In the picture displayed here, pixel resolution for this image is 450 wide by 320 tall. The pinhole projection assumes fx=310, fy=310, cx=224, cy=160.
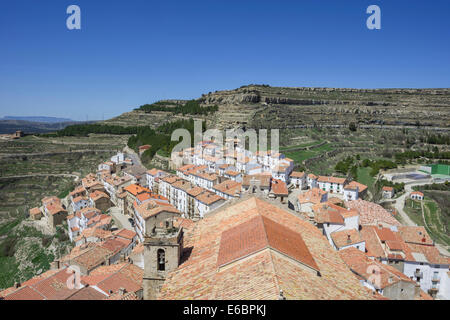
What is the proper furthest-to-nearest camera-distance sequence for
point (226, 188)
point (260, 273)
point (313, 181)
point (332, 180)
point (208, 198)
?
1. point (313, 181)
2. point (332, 180)
3. point (226, 188)
4. point (208, 198)
5. point (260, 273)

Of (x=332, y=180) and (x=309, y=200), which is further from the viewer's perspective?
(x=332, y=180)

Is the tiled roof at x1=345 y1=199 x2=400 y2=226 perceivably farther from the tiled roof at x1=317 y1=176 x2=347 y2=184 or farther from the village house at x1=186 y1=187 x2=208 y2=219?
the village house at x1=186 y1=187 x2=208 y2=219

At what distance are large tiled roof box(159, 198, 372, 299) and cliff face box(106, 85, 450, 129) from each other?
59.2 m

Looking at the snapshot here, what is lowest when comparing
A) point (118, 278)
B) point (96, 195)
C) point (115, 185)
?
point (118, 278)

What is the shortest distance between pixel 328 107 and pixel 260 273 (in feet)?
299

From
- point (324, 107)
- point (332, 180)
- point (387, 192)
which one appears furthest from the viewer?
point (324, 107)

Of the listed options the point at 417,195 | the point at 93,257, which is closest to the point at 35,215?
the point at 93,257

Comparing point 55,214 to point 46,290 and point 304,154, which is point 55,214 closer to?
point 46,290

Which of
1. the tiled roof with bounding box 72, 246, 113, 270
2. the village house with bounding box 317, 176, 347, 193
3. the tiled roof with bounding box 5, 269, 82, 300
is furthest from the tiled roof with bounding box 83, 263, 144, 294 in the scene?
the village house with bounding box 317, 176, 347, 193

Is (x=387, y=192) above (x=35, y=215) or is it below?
above

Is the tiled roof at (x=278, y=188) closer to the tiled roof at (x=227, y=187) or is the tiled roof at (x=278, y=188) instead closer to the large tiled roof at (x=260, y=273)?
the tiled roof at (x=227, y=187)

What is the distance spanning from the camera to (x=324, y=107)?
9219 centimetres

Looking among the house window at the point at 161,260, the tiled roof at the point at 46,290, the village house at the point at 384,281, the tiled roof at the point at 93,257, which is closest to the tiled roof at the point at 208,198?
the tiled roof at the point at 93,257

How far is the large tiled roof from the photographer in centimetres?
841
